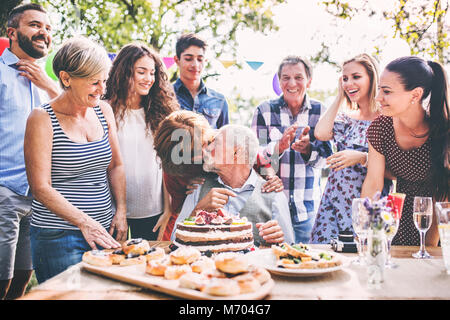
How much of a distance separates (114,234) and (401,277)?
1.89 metres

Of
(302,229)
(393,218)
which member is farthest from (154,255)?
(302,229)

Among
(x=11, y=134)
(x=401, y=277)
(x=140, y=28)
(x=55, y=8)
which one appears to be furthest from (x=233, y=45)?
(x=401, y=277)

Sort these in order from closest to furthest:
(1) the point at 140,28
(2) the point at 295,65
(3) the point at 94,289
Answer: (3) the point at 94,289
(2) the point at 295,65
(1) the point at 140,28

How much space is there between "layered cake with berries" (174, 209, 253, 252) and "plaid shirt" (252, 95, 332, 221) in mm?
1838

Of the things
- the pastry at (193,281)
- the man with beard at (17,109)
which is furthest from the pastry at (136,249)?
the man with beard at (17,109)

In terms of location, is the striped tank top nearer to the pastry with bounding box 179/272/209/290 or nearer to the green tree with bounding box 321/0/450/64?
the pastry with bounding box 179/272/209/290

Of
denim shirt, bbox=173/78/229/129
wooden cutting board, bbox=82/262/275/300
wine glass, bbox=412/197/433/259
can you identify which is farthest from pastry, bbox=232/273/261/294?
denim shirt, bbox=173/78/229/129

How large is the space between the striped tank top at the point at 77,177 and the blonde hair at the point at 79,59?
28 centimetres

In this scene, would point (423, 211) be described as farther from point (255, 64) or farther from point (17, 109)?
point (255, 64)

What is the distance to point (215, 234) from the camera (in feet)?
7.20

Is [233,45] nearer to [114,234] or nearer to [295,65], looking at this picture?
[295,65]

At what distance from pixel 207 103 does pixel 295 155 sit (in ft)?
3.67

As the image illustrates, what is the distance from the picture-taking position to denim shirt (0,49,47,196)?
359cm

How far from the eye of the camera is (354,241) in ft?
8.18
